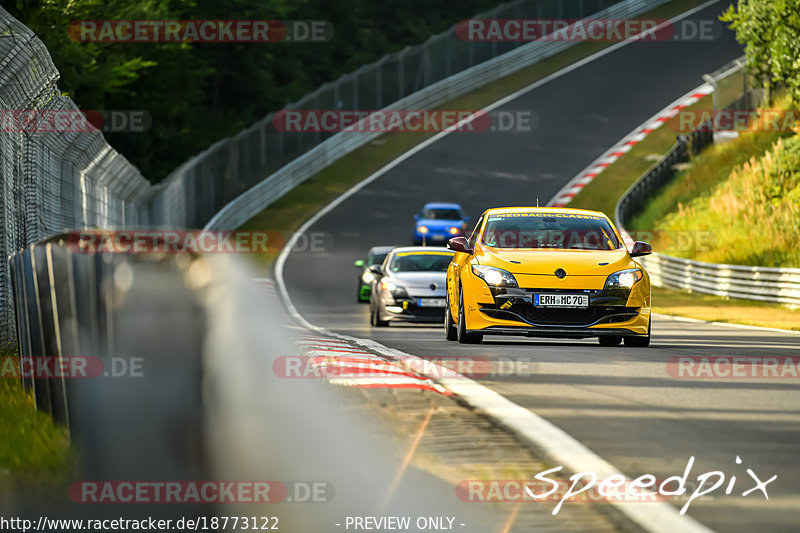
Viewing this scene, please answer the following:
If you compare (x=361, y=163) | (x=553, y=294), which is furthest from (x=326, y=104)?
(x=553, y=294)

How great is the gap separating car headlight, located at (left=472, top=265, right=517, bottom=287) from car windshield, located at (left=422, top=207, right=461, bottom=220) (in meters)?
26.8

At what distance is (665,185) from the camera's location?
45750 mm

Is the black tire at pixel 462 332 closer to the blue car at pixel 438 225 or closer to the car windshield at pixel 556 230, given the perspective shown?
the car windshield at pixel 556 230

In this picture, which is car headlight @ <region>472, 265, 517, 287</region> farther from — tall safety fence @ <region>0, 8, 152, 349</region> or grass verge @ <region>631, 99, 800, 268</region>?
grass verge @ <region>631, 99, 800, 268</region>

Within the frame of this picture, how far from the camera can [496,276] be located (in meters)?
14.7

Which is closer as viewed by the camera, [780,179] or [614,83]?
[780,179]

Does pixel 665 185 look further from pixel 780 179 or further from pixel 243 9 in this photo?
pixel 243 9

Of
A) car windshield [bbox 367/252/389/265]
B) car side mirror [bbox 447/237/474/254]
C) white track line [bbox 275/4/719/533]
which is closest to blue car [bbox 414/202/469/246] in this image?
car windshield [bbox 367/252/389/265]

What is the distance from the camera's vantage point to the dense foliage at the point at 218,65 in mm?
50062

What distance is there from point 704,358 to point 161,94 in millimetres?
48139

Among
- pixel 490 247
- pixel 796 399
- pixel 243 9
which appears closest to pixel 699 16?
pixel 243 9

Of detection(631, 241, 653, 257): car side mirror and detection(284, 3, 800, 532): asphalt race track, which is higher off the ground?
detection(631, 241, 653, 257): car side mirror

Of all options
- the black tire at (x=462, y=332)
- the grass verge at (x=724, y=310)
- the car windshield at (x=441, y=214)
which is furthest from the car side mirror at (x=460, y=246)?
the car windshield at (x=441, y=214)

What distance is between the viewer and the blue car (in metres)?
40.8
